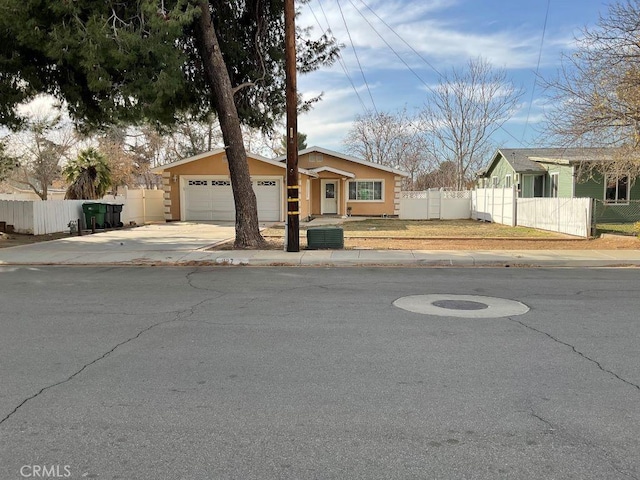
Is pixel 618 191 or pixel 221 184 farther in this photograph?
pixel 221 184

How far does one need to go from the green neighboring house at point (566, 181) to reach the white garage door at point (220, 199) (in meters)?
12.9

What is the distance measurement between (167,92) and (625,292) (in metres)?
10.5

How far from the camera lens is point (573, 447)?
319 cm

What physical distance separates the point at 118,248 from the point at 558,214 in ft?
52.3

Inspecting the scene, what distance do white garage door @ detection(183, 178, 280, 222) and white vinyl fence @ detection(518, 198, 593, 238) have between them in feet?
40.1

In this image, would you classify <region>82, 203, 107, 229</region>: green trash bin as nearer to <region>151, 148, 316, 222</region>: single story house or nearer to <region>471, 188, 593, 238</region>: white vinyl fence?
<region>151, 148, 316, 222</region>: single story house

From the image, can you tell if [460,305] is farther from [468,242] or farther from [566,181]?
[566,181]

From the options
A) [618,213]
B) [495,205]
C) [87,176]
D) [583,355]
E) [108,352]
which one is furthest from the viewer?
[495,205]

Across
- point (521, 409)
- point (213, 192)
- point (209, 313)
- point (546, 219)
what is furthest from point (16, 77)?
point (546, 219)

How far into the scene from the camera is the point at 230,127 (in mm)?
14023

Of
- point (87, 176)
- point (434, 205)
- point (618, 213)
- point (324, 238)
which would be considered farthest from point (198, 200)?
point (618, 213)

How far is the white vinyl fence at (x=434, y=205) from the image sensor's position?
101 feet

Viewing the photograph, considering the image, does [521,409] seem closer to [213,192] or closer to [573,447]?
[573,447]

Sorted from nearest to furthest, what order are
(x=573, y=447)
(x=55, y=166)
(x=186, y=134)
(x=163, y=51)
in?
(x=573, y=447) → (x=163, y=51) → (x=55, y=166) → (x=186, y=134)
